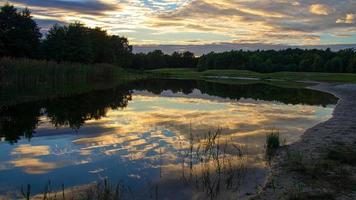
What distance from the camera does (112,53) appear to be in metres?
88.4

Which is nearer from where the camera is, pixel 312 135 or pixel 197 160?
pixel 197 160

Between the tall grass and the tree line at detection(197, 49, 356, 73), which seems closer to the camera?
the tall grass

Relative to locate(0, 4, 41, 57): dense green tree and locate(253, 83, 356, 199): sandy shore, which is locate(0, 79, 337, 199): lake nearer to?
locate(253, 83, 356, 199): sandy shore

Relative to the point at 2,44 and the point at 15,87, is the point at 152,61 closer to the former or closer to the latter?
the point at 2,44

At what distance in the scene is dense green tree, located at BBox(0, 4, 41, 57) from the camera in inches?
2255

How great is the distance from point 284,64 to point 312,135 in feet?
412

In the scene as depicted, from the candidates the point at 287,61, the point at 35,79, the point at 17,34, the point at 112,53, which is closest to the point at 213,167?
the point at 35,79

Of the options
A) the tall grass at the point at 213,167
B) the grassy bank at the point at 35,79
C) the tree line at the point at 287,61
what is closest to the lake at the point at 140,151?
the tall grass at the point at 213,167

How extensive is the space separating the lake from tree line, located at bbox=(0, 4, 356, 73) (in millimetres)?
39613

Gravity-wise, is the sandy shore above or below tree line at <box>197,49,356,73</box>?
below

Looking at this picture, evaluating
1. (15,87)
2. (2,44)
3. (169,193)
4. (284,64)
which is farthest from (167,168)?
(284,64)

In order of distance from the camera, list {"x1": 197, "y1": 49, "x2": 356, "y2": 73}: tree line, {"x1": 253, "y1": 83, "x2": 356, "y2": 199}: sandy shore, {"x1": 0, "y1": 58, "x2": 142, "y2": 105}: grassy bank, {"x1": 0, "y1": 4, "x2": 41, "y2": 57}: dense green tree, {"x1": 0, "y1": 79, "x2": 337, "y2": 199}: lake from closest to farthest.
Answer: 1. {"x1": 253, "y1": 83, "x2": 356, "y2": 199}: sandy shore
2. {"x1": 0, "y1": 79, "x2": 337, "y2": 199}: lake
3. {"x1": 0, "y1": 58, "x2": 142, "y2": 105}: grassy bank
4. {"x1": 0, "y1": 4, "x2": 41, "y2": 57}: dense green tree
5. {"x1": 197, "y1": 49, "x2": 356, "y2": 73}: tree line

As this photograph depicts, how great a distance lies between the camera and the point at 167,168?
11031mm

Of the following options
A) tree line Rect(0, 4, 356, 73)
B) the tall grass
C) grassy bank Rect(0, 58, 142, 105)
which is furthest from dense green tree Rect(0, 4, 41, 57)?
the tall grass
